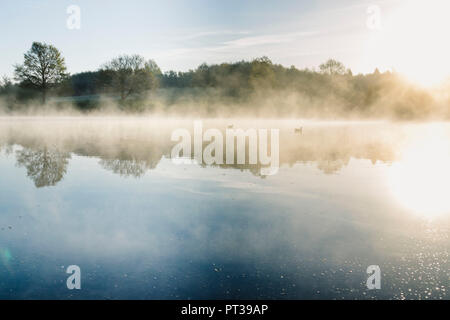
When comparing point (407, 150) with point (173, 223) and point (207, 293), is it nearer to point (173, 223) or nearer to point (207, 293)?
point (173, 223)

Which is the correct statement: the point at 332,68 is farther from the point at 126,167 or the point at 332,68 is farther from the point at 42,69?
the point at 126,167

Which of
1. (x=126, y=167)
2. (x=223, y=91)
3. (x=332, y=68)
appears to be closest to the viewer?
(x=126, y=167)

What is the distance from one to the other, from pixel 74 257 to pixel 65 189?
23.1 feet

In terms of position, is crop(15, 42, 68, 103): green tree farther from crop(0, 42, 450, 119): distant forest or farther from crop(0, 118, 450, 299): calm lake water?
crop(0, 118, 450, 299): calm lake water

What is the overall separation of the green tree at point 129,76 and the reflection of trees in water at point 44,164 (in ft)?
243

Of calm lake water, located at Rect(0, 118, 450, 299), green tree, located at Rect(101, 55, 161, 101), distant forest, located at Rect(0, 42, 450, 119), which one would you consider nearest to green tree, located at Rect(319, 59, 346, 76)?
distant forest, located at Rect(0, 42, 450, 119)

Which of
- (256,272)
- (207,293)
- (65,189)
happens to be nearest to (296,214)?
(256,272)

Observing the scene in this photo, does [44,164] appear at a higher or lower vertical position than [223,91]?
lower

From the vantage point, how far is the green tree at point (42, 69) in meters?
84.1

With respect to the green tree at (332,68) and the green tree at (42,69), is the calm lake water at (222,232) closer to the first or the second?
the green tree at (42,69)

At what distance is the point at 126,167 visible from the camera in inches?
761

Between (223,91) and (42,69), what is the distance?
51.3m

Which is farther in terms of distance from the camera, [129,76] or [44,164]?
[129,76]

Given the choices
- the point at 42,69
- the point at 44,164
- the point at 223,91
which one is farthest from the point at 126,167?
the point at 223,91
